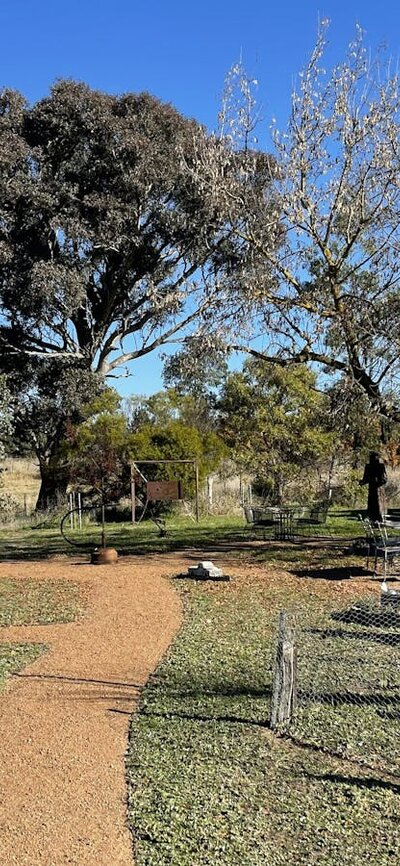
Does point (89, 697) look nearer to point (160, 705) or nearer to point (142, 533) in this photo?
point (160, 705)

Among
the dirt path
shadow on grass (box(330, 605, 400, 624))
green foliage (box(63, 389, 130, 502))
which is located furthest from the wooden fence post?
green foliage (box(63, 389, 130, 502))

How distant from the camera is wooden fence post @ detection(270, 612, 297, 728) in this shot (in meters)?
5.37

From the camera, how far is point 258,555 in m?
14.2

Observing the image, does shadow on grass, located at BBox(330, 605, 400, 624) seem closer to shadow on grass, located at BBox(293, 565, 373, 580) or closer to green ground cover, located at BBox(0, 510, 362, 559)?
shadow on grass, located at BBox(293, 565, 373, 580)

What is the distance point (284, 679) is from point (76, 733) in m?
1.43

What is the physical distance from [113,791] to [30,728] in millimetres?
1163

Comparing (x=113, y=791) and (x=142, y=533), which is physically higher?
(x=142, y=533)

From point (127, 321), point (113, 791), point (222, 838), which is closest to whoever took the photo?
point (222, 838)

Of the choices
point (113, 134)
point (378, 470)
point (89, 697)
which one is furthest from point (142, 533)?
point (89, 697)

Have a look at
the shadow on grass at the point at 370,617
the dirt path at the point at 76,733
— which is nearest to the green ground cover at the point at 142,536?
the dirt path at the point at 76,733

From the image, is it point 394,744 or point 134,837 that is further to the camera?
point 394,744

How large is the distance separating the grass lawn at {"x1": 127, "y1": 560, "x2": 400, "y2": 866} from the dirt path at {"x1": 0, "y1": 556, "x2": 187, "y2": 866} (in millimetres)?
144

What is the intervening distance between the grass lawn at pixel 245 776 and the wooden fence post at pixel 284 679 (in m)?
0.11

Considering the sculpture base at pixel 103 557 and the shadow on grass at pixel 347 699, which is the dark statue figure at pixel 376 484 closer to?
the sculpture base at pixel 103 557
